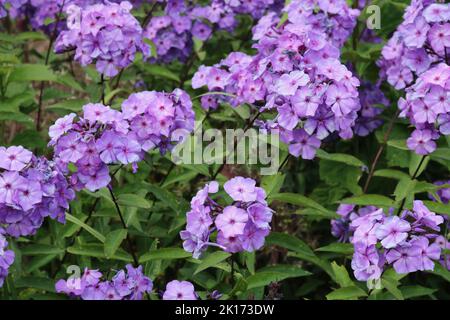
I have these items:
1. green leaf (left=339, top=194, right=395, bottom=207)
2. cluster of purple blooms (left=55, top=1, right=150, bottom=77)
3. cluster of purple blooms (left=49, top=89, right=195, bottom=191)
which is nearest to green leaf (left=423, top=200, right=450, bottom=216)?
green leaf (left=339, top=194, right=395, bottom=207)

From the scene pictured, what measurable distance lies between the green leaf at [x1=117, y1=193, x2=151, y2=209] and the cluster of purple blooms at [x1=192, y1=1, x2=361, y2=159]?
1.62 ft

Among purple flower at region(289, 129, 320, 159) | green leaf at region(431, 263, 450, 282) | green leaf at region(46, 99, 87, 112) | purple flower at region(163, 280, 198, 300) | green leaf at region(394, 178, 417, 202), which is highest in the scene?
purple flower at region(289, 129, 320, 159)

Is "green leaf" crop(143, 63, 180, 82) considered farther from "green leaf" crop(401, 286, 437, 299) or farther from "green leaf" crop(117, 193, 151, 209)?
"green leaf" crop(401, 286, 437, 299)

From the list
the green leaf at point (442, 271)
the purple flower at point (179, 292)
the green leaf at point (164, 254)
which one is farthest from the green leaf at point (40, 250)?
the green leaf at point (442, 271)

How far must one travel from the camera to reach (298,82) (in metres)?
2.67

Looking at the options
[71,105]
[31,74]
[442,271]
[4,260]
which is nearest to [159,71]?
[71,105]

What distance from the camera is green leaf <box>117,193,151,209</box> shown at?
2906 mm

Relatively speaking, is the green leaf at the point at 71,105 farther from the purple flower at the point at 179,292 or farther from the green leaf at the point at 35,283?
the purple flower at the point at 179,292

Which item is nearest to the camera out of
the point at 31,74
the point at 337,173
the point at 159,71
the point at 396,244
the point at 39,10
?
the point at 396,244

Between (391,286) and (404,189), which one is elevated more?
(404,189)

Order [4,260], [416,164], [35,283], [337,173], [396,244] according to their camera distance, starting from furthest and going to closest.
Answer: [337,173] < [416,164] < [35,283] < [4,260] < [396,244]

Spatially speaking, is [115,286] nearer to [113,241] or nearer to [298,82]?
[113,241]

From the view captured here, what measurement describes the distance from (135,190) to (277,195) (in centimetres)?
54

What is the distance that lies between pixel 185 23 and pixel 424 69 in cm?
118
